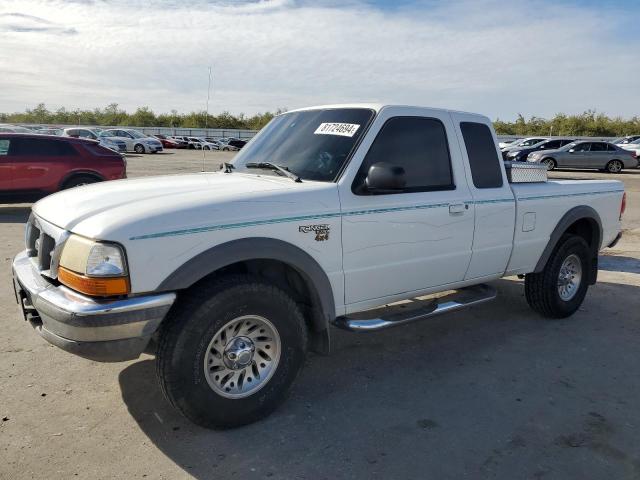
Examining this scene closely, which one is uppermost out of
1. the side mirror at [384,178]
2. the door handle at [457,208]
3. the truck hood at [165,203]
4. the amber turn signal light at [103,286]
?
the side mirror at [384,178]

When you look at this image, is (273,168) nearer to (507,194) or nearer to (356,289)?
(356,289)

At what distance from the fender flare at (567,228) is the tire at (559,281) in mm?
95

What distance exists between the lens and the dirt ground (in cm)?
301

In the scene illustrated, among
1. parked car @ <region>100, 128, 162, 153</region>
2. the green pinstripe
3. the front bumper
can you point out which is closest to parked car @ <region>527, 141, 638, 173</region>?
the green pinstripe

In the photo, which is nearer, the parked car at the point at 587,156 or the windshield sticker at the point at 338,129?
the windshield sticker at the point at 338,129

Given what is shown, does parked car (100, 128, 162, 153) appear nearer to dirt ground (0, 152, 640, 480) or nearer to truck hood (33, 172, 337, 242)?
dirt ground (0, 152, 640, 480)

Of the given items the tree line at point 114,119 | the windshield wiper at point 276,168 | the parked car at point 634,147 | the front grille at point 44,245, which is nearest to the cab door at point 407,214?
the windshield wiper at point 276,168

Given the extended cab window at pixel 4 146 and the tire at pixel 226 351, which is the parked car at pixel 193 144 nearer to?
the extended cab window at pixel 4 146

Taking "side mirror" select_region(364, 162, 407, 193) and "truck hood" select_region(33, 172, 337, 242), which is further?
"side mirror" select_region(364, 162, 407, 193)

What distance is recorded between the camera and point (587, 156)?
25672 mm

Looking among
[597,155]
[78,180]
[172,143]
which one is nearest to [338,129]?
[78,180]

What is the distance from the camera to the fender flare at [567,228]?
525cm

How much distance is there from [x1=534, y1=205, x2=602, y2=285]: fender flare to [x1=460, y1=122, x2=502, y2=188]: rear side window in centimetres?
100

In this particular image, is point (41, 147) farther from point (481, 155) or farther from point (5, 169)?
point (481, 155)
